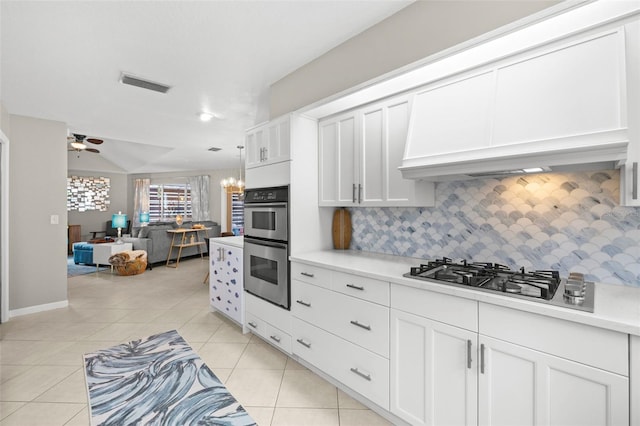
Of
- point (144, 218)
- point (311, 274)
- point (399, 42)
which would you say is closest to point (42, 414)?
point (311, 274)

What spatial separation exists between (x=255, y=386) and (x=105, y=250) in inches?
226

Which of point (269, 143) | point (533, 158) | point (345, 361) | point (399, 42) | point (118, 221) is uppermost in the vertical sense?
point (399, 42)

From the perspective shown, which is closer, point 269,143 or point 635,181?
point 635,181

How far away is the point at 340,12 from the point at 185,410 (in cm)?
290

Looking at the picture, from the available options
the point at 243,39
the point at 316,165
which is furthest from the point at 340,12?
the point at 316,165

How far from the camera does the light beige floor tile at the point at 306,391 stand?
2021 millimetres

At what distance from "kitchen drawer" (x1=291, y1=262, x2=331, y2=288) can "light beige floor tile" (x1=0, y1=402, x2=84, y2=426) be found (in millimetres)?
1714

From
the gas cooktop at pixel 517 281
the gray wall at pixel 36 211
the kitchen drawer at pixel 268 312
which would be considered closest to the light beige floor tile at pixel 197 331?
the kitchen drawer at pixel 268 312

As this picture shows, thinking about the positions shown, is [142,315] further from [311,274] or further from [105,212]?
[105,212]

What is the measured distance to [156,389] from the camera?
87.7 inches

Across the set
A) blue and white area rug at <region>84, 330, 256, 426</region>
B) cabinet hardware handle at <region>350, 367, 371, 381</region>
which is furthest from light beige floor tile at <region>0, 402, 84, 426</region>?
cabinet hardware handle at <region>350, 367, 371, 381</region>

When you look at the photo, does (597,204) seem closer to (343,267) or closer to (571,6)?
(571,6)

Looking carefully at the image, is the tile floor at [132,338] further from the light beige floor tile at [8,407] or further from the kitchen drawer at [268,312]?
the kitchen drawer at [268,312]

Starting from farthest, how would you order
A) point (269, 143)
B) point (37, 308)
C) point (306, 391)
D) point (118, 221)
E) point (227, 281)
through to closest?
point (118, 221)
point (37, 308)
point (227, 281)
point (269, 143)
point (306, 391)
